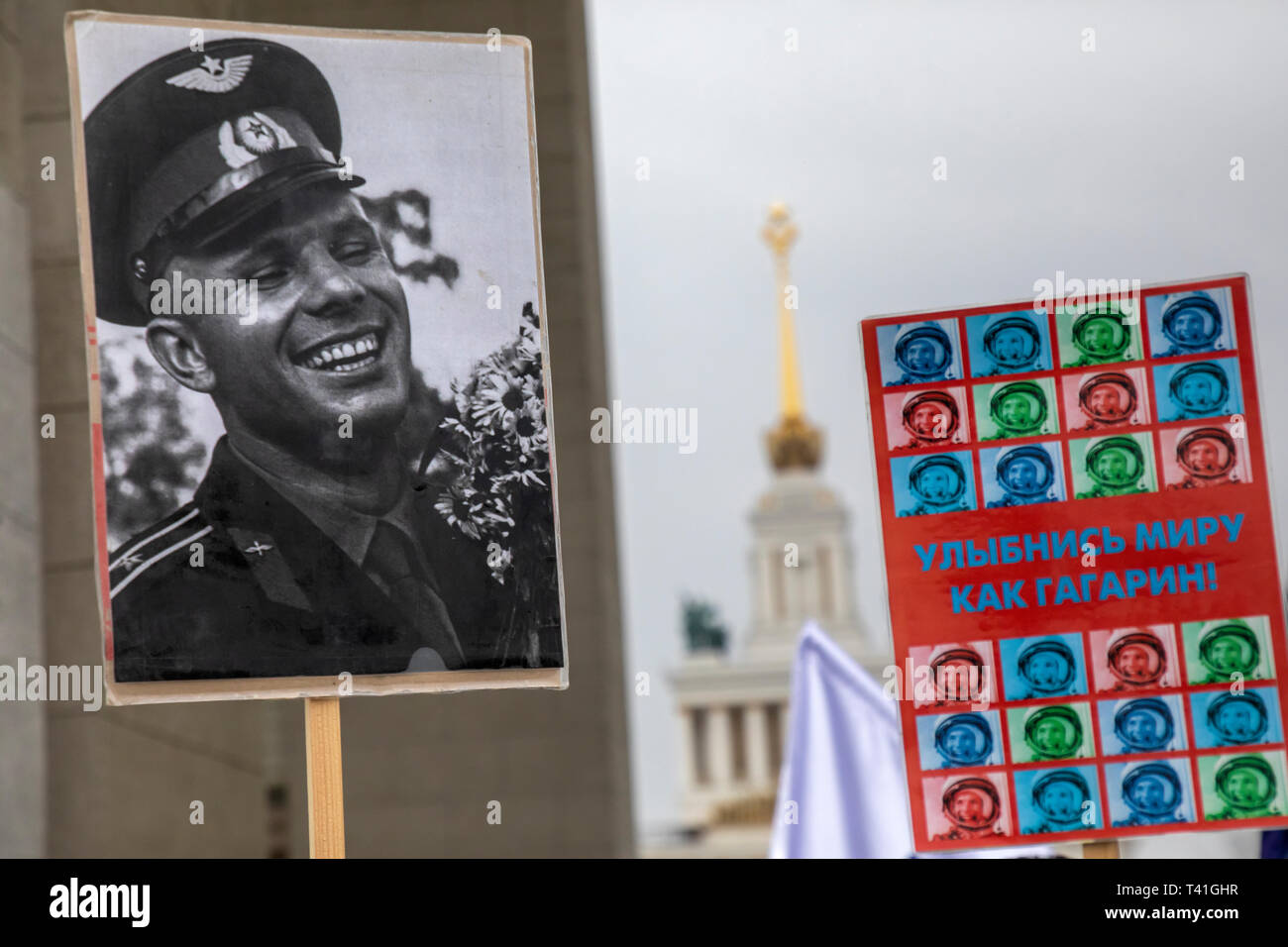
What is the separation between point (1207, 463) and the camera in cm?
411

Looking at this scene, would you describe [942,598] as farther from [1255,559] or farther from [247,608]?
[247,608]

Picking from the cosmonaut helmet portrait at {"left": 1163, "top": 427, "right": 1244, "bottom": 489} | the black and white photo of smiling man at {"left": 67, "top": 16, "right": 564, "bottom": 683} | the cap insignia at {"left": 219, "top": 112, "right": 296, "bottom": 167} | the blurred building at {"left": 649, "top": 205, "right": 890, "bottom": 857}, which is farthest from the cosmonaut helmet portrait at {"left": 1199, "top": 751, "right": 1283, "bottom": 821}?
the blurred building at {"left": 649, "top": 205, "right": 890, "bottom": 857}

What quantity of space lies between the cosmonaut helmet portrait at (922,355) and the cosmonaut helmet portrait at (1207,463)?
53 cm

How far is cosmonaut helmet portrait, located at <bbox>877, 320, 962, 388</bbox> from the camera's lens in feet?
13.7

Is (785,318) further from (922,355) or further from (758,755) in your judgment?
(922,355)

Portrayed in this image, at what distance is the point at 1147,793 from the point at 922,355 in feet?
3.57

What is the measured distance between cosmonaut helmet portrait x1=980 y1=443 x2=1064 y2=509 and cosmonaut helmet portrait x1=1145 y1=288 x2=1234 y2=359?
0.35 metres

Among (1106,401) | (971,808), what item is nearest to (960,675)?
(971,808)

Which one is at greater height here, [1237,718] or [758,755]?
[1237,718]
